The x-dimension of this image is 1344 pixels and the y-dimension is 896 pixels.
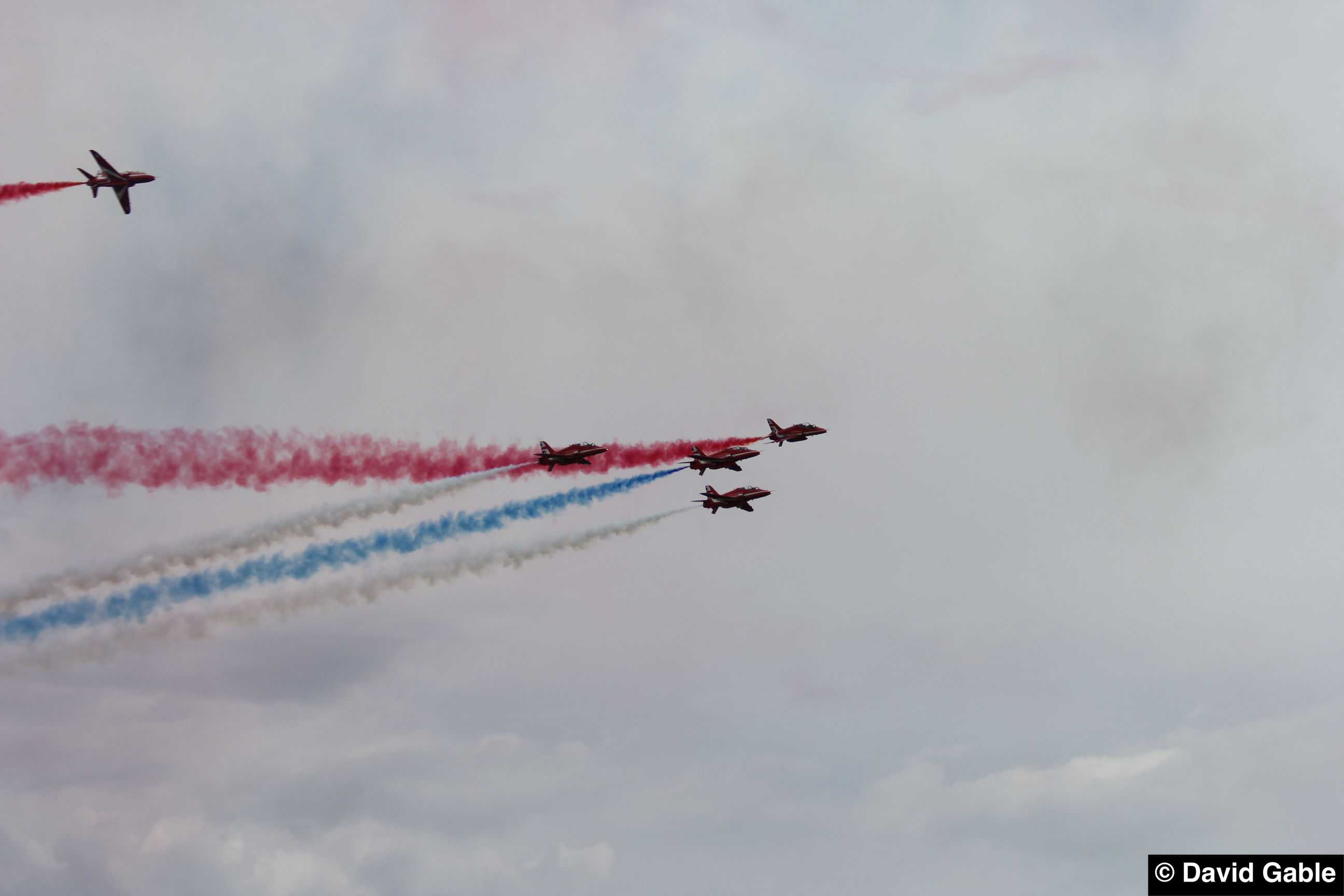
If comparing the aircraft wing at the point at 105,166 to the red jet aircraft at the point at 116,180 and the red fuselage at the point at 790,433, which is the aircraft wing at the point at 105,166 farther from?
the red fuselage at the point at 790,433

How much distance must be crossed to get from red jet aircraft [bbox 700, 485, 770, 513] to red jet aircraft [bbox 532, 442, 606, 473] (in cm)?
1501

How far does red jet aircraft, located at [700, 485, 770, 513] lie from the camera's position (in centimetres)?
15938

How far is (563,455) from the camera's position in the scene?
151375mm

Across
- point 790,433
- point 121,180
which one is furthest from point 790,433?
point 121,180

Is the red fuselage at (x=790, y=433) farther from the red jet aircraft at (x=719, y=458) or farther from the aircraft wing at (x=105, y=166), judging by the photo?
the aircraft wing at (x=105, y=166)

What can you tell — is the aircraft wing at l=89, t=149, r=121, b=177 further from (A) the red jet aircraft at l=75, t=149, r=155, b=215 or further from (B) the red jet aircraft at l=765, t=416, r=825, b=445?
(B) the red jet aircraft at l=765, t=416, r=825, b=445

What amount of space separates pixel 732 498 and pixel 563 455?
65.4ft

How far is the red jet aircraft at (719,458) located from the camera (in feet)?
516

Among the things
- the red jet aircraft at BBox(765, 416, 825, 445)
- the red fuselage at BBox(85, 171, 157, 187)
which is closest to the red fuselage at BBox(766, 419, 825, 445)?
the red jet aircraft at BBox(765, 416, 825, 445)

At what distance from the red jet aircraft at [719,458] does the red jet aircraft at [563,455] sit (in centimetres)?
1194

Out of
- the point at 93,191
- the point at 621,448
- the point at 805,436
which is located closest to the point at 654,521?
the point at 621,448

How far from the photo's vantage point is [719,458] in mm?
157250

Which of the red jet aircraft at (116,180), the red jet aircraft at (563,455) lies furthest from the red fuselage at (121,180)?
the red jet aircraft at (563,455)

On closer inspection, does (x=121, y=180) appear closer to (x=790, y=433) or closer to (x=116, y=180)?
(x=116, y=180)
